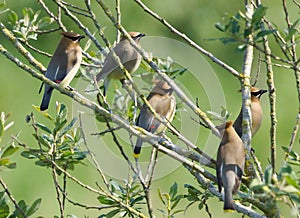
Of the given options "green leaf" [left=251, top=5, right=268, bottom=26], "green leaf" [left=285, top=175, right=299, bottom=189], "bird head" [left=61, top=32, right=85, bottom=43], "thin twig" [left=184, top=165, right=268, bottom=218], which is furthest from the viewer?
"bird head" [left=61, top=32, right=85, bottom=43]

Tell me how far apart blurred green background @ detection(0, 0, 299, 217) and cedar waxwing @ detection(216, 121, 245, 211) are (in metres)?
3.68

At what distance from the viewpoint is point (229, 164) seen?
2982 millimetres

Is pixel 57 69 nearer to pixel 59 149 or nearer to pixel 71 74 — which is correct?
pixel 71 74

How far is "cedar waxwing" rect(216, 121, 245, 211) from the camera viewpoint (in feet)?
9.22

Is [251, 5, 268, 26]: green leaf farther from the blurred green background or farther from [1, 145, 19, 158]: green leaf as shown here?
the blurred green background

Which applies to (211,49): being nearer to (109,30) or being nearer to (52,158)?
(109,30)

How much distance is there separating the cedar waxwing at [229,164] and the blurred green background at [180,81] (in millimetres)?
3684

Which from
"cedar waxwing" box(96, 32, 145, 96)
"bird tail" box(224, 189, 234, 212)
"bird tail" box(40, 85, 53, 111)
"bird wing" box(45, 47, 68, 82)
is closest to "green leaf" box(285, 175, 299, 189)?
"bird tail" box(224, 189, 234, 212)

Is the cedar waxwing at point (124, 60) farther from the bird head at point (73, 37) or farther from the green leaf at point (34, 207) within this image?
the green leaf at point (34, 207)

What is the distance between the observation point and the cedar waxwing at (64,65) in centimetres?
418

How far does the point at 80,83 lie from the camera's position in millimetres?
3770

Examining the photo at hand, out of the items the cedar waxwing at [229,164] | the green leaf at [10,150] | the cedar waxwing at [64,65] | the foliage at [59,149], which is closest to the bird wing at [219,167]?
the cedar waxwing at [229,164]

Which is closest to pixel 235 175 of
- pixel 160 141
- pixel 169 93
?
pixel 160 141

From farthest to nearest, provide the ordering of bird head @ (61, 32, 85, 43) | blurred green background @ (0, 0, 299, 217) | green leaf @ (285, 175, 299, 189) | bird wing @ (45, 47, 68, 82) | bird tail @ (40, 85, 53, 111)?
blurred green background @ (0, 0, 299, 217) → bird head @ (61, 32, 85, 43) → bird wing @ (45, 47, 68, 82) → bird tail @ (40, 85, 53, 111) → green leaf @ (285, 175, 299, 189)
